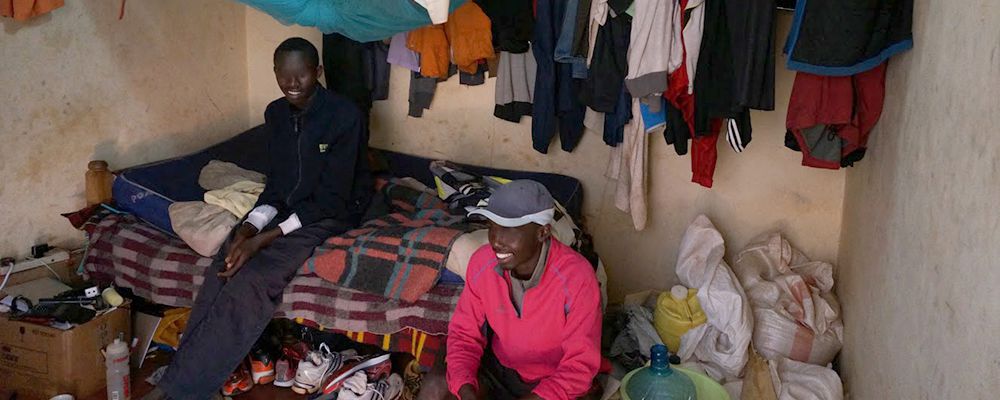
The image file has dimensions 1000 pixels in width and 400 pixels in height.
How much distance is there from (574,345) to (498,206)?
425 millimetres

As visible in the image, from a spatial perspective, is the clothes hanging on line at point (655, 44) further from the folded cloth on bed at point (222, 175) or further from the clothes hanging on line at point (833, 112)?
the folded cloth on bed at point (222, 175)

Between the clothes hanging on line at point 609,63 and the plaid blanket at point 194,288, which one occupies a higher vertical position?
the clothes hanging on line at point 609,63

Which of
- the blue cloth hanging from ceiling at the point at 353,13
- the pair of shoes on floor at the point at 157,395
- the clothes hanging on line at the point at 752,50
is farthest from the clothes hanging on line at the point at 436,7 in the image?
the pair of shoes on floor at the point at 157,395

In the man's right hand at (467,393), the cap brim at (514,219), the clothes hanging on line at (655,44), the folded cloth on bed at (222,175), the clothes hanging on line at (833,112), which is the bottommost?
the man's right hand at (467,393)

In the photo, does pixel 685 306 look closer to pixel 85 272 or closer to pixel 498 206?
pixel 498 206

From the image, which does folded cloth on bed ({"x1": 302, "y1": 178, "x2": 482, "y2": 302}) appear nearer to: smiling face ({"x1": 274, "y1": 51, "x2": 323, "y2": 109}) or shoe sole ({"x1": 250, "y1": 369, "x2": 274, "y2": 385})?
shoe sole ({"x1": 250, "y1": 369, "x2": 274, "y2": 385})

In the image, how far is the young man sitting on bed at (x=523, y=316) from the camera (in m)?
1.99

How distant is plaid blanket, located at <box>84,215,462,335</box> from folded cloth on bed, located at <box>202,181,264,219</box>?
153 mm

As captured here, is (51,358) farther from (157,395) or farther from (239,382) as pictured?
(239,382)

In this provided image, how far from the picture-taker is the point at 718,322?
9.10ft

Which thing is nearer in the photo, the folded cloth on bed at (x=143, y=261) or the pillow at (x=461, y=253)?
the pillow at (x=461, y=253)

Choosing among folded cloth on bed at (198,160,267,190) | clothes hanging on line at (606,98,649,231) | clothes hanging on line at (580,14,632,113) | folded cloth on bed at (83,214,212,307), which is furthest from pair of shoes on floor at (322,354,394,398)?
clothes hanging on line at (580,14,632,113)

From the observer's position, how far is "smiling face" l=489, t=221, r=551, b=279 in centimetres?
199

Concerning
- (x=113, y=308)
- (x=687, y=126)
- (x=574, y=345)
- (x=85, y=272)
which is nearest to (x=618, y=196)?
(x=687, y=126)
